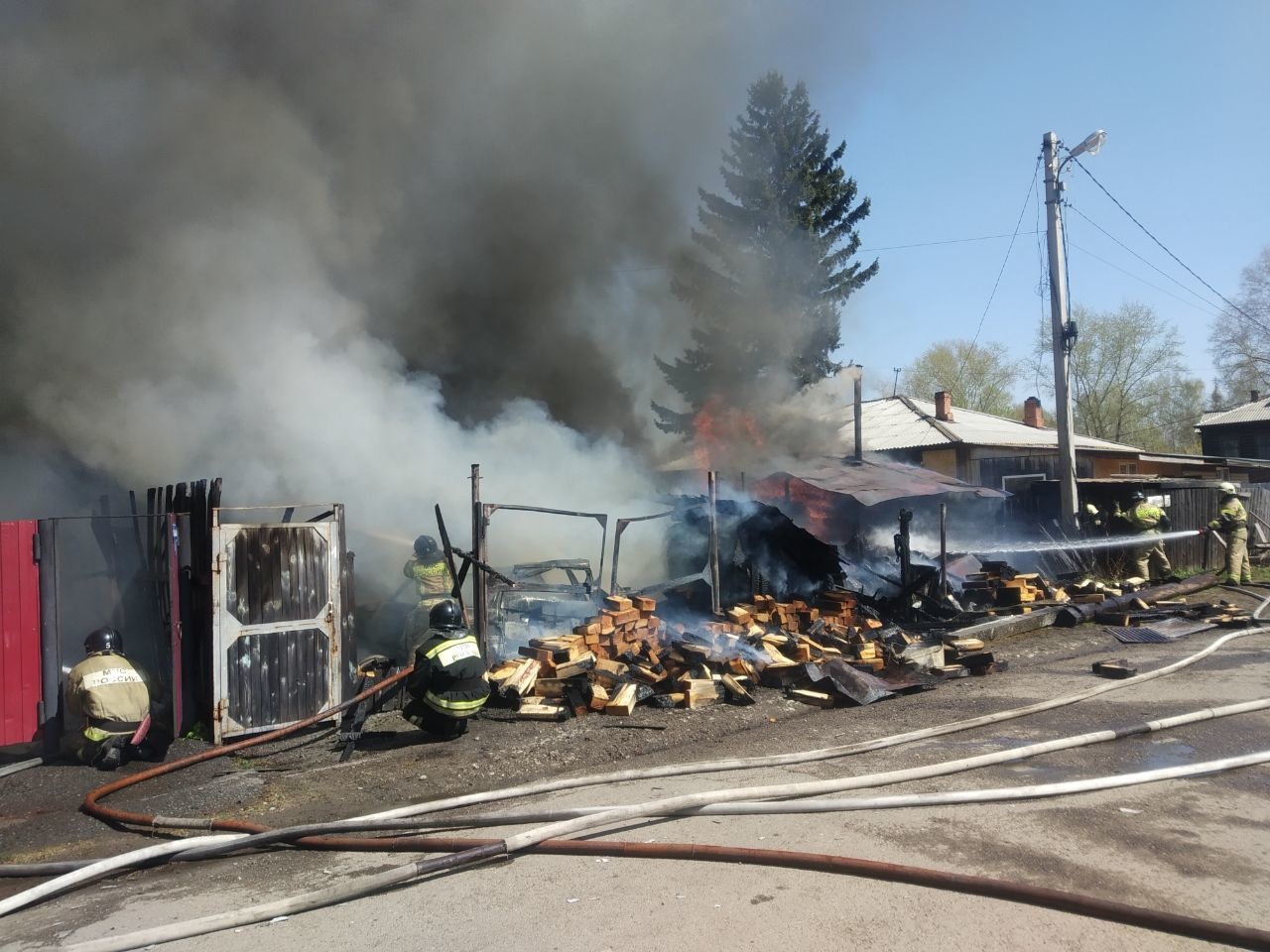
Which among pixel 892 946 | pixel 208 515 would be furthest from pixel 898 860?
pixel 208 515

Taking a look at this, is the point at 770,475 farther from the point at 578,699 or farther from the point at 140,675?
the point at 140,675

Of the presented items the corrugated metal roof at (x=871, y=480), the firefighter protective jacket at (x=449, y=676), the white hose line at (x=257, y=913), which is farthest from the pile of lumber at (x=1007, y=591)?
the white hose line at (x=257, y=913)

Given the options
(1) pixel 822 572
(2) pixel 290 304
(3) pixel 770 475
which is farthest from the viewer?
(2) pixel 290 304

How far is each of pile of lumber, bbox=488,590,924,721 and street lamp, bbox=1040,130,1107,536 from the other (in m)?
6.41

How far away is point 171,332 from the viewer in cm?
1125

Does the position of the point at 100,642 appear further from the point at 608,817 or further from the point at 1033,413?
the point at 1033,413

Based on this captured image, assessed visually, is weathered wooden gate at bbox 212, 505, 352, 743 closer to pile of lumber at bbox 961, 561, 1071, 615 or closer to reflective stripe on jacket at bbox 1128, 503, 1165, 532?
pile of lumber at bbox 961, 561, 1071, 615

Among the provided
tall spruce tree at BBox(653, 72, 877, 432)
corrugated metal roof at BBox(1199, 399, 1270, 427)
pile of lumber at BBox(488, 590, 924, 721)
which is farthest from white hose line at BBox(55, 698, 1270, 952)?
corrugated metal roof at BBox(1199, 399, 1270, 427)

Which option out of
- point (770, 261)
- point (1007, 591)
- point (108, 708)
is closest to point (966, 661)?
point (1007, 591)

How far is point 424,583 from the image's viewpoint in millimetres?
7934

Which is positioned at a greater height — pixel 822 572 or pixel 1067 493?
pixel 1067 493

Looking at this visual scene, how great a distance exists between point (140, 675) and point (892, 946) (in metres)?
5.17

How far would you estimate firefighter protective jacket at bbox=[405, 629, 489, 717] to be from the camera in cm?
557

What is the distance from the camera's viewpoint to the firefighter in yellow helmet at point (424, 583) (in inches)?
302
